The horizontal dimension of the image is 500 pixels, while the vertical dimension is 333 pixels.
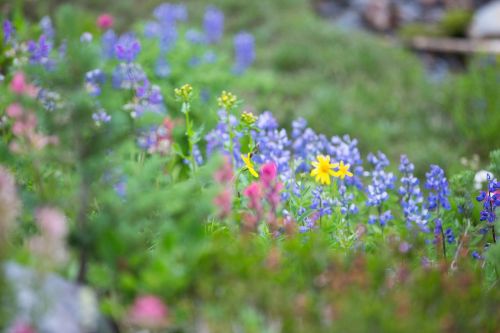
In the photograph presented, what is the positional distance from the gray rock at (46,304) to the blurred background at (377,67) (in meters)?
2.69

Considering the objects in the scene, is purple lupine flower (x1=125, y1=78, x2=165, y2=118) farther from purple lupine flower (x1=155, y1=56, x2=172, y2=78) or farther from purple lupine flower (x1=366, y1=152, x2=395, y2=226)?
purple lupine flower (x1=155, y1=56, x2=172, y2=78)

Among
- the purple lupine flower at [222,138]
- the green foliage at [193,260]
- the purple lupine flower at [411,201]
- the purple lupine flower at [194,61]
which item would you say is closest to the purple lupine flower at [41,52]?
the purple lupine flower at [222,138]

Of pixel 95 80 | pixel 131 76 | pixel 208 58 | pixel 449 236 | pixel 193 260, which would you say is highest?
pixel 208 58

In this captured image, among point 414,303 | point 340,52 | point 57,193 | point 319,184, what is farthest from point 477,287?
point 340,52

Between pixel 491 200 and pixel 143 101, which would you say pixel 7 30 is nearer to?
pixel 143 101

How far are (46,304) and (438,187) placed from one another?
1549mm

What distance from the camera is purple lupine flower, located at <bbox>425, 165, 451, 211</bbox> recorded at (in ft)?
7.47

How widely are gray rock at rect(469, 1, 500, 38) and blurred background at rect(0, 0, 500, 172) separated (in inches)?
0.5

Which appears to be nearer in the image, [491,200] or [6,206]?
[6,206]

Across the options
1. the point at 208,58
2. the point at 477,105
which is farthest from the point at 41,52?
the point at 477,105

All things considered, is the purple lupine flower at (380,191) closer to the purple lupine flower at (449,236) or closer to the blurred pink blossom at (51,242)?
the purple lupine flower at (449,236)

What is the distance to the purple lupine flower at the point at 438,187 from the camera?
89.7 inches

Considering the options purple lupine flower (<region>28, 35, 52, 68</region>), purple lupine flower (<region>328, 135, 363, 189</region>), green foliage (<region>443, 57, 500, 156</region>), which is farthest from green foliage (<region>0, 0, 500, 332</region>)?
green foliage (<region>443, 57, 500, 156</region>)

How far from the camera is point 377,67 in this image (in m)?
6.59
